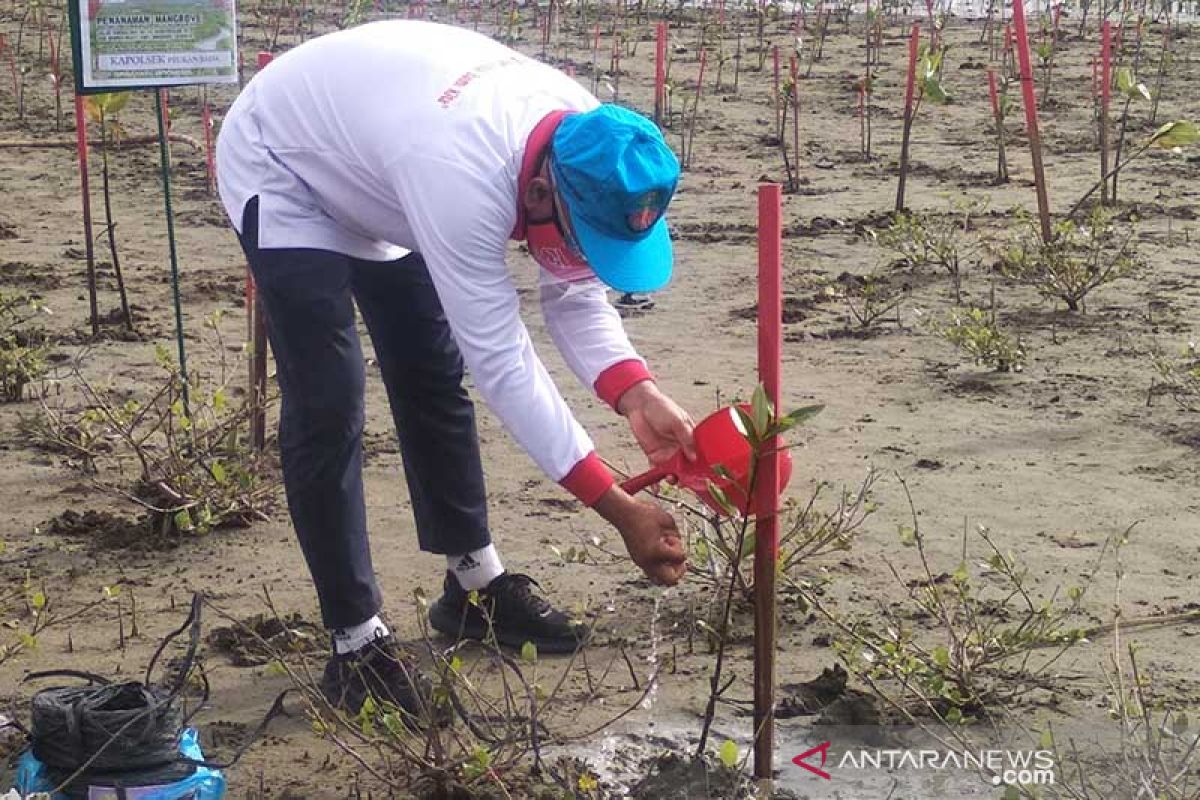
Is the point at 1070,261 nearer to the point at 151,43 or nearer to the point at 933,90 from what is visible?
the point at 933,90

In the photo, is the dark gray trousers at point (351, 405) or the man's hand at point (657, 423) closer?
the man's hand at point (657, 423)

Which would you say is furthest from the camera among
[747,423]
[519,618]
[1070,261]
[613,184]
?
[1070,261]

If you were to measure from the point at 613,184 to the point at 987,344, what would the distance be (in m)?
3.32

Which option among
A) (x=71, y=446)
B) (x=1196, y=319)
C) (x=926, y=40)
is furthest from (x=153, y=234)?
(x=926, y=40)

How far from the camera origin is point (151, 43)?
4.74 m

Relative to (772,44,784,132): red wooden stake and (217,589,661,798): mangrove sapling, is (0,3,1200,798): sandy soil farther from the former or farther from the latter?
(772,44,784,132): red wooden stake

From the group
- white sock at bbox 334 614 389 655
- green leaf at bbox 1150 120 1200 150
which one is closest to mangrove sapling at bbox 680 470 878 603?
white sock at bbox 334 614 389 655

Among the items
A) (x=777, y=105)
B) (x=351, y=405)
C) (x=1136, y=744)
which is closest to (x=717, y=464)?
(x=351, y=405)

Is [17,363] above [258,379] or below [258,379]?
below

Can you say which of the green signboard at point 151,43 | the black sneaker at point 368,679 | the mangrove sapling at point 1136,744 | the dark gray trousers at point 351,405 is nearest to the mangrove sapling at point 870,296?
the mangrove sapling at point 1136,744

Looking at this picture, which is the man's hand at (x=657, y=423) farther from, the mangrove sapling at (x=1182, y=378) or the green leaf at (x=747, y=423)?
the mangrove sapling at (x=1182, y=378)

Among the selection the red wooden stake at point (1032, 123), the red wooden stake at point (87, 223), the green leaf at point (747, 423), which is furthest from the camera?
the red wooden stake at point (1032, 123)

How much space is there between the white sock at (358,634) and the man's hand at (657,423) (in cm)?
77

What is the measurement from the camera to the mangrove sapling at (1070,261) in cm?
654
